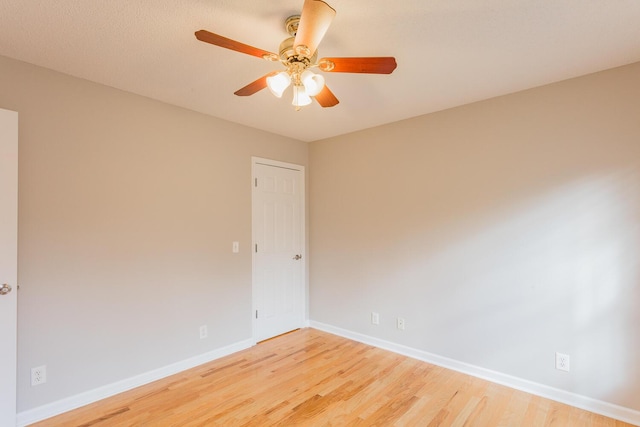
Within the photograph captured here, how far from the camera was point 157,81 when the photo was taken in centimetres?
246

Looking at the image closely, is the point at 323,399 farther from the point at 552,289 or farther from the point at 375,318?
the point at 552,289

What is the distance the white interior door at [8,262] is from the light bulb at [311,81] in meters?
1.87

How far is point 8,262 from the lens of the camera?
1.99 metres

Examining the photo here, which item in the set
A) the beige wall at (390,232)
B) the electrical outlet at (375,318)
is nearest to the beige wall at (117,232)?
the beige wall at (390,232)

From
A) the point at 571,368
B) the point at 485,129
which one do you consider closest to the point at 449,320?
the point at 571,368

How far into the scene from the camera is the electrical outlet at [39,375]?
216 cm

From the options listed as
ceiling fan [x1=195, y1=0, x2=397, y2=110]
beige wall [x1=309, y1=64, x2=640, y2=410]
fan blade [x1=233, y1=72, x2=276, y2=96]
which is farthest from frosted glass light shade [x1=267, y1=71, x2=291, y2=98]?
beige wall [x1=309, y1=64, x2=640, y2=410]

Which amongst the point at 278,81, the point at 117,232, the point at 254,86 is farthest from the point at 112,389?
the point at 278,81

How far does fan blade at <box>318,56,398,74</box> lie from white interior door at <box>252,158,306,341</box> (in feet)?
7.04

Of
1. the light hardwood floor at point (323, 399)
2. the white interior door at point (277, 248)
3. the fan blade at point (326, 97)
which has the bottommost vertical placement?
the light hardwood floor at point (323, 399)

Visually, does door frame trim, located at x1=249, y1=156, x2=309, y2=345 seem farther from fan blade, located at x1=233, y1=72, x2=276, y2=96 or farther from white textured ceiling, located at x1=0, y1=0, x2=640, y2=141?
fan blade, located at x1=233, y1=72, x2=276, y2=96

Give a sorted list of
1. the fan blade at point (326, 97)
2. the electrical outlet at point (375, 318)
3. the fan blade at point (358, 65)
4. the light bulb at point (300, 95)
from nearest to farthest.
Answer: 1. the fan blade at point (358, 65)
2. the light bulb at point (300, 95)
3. the fan blade at point (326, 97)
4. the electrical outlet at point (375, 318)

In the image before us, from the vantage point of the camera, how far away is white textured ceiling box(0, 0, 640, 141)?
164cm

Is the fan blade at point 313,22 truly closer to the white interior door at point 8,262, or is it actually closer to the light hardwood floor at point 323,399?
the white interior door at point 8,262
